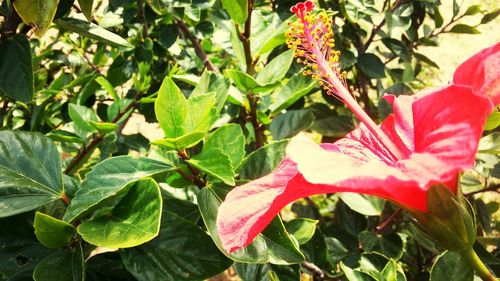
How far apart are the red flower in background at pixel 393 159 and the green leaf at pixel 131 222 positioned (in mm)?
115

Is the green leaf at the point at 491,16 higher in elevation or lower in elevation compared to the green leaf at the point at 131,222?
higher

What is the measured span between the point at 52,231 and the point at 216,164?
269 millimetres

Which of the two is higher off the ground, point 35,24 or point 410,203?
point 35,24

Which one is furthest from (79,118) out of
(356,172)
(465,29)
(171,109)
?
(465,29)

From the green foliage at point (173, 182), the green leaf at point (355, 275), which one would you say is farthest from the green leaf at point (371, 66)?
the green leaf at point (355, 275)

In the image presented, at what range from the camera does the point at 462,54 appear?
3.85 meters

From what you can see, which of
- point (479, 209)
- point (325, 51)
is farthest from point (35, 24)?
point (479, 209)

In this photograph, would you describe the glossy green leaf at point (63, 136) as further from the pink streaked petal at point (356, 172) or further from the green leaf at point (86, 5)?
the pink streaked petal at point (356, 172)

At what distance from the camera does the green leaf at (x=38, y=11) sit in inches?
32.1

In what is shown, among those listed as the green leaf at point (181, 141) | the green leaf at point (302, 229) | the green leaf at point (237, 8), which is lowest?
the green leaf at point (302, 229)

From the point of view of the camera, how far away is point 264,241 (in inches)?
32.7

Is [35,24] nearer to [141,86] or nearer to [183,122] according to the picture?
[183,122]

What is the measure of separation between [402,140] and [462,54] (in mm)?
3434

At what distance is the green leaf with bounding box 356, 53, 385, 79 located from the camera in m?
1.61
